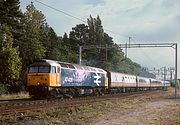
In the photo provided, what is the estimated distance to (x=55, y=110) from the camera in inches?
860

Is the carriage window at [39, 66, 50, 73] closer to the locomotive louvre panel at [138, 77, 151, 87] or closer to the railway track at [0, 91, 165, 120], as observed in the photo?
the railway track at [0, 91, 165, 120]

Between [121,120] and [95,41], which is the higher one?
[95,41]

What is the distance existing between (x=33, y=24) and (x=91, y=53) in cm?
3028

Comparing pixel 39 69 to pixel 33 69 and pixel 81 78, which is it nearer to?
pixel 33 69

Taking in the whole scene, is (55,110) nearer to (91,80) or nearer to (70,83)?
(70,83)

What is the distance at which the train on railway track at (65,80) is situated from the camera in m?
31.8

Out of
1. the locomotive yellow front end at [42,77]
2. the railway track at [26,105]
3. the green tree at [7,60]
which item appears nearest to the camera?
the railway track at [26,105]

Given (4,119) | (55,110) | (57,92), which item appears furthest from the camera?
(57,92)

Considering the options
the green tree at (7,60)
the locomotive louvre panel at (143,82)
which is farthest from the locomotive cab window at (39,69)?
the locomotive louvre panel at (143,82)

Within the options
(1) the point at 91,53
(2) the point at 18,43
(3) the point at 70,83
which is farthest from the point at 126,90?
(1) the point at 91,53

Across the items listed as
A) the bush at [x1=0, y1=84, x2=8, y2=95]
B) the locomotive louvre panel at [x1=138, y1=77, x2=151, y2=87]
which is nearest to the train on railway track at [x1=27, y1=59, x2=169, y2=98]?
Answer: the bush at [x1=0, y1=84, x2=8, y2=95]

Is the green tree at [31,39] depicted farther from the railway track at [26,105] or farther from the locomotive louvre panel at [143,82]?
the railway track at [26,105]

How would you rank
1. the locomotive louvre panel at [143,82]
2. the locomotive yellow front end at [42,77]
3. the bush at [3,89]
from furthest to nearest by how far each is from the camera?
the locomotive louvre panel at [143,82]
the bush at [3,89]
the locomotive yellow front end at [42,77]

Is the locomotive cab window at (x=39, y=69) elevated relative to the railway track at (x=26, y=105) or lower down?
elevated
